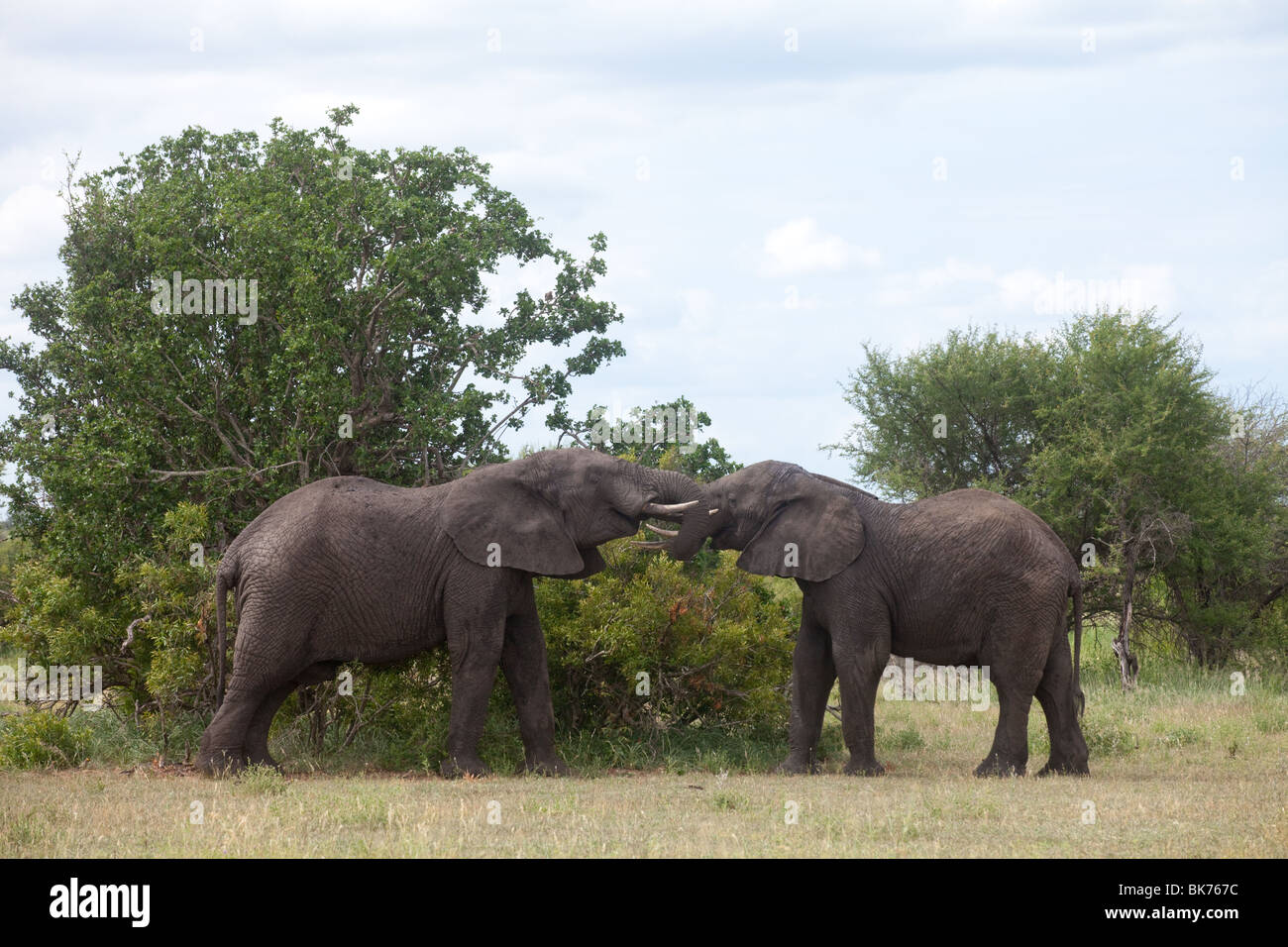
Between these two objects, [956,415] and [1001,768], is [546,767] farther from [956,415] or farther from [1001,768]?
[956,415]

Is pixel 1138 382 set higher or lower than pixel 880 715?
higher

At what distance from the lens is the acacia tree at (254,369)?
18141 millimetres

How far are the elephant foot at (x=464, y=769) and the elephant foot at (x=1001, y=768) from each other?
511 cm

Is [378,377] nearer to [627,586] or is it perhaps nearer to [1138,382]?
[627,586]

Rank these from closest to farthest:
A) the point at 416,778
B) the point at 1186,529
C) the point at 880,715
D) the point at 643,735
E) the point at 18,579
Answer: the point at 416,778 → the point at 643,735 → the point at 18,579 → the point at 880,715 → the point at 1186,529

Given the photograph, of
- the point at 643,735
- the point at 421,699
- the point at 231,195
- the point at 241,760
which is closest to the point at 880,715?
the point at 643,735

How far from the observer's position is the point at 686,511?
15281mm

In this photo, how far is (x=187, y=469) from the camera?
740 inches

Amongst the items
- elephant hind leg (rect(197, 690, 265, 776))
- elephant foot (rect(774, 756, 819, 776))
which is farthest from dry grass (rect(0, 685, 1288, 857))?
elephant hind leg (rect(197, 690, 265, 776))

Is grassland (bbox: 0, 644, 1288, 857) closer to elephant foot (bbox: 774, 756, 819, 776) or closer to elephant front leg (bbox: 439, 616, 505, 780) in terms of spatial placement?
elephant foot (bbox: 774, 756, 819, 776)

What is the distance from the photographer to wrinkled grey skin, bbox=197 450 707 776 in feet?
48.5

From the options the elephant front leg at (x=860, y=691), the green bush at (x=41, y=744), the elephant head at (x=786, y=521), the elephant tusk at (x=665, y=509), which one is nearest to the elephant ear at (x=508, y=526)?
the elephant tusk at (x=665, y=509)

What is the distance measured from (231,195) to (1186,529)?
17.9m

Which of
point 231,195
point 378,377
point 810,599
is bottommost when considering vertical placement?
point 810,599
